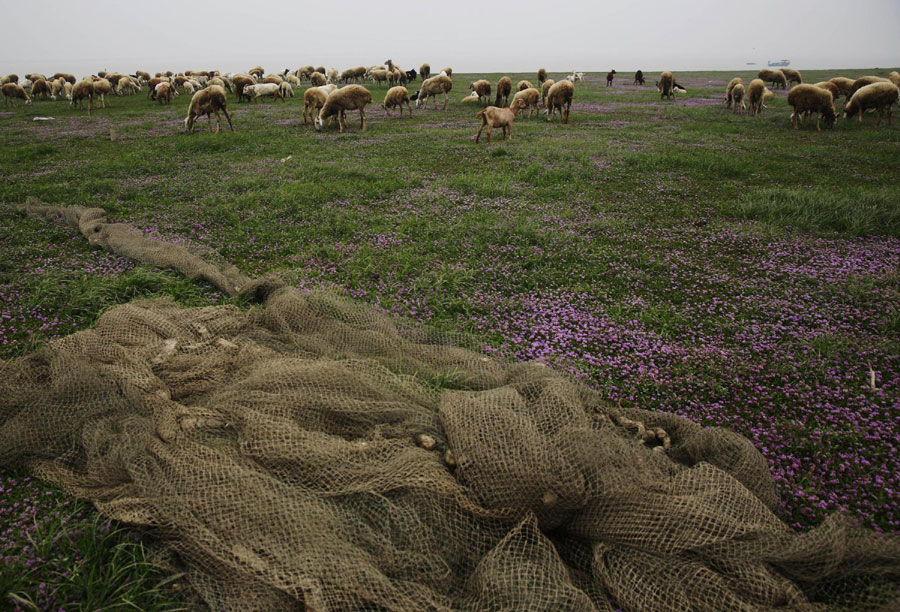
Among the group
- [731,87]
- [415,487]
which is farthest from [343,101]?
[731,87]

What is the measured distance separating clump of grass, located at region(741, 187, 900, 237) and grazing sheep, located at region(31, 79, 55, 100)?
49555 millimetres

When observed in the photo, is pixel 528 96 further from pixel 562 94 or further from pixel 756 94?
pixel 756 94

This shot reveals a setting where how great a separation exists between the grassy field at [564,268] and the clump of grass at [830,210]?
0.05 meters

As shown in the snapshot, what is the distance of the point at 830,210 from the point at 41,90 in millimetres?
51679

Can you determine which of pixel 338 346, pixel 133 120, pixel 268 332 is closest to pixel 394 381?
pixel 338 346

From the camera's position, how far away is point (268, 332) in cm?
439

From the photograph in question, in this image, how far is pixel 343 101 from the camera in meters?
18.8

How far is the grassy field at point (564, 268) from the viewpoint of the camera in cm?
323

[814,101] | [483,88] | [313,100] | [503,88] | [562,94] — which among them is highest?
[483,88]

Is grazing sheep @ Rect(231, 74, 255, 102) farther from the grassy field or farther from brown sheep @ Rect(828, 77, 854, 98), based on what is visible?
brown sheep @ Rect(828, 77, 854, 98)

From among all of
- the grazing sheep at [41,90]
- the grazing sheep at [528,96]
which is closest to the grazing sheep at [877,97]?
the grazing sheep at [528,96]

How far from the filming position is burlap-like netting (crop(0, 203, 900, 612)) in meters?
2.17

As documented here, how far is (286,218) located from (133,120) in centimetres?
2093

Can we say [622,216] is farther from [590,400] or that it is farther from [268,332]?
[268,332]
